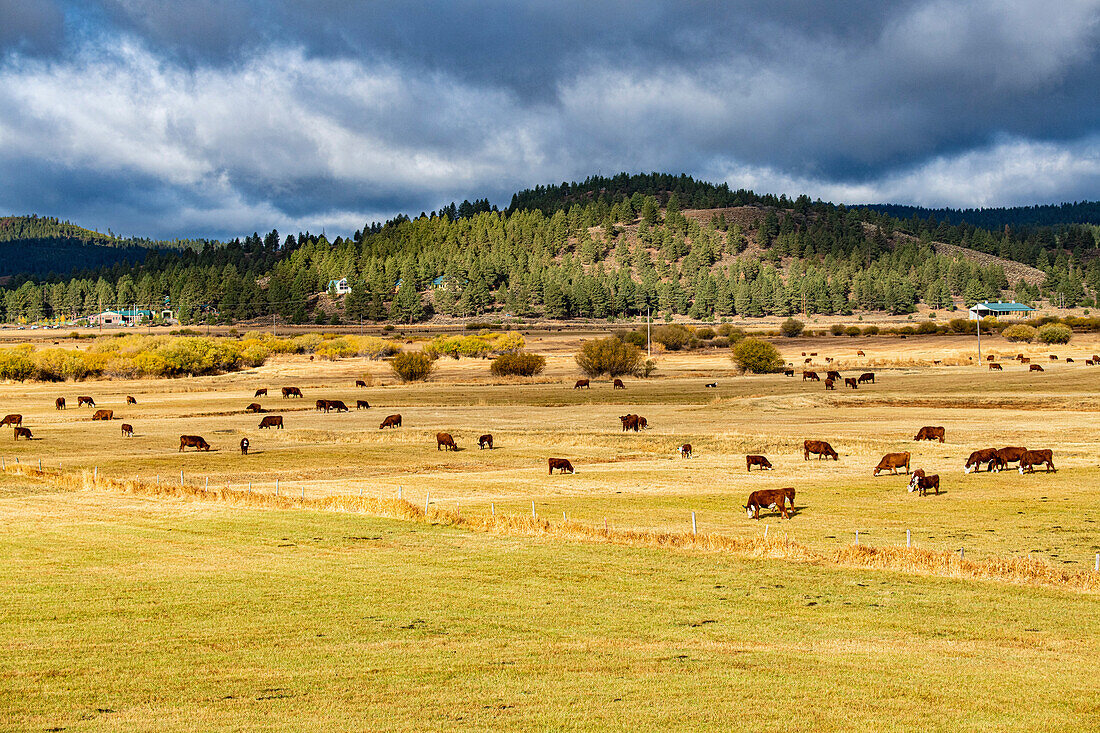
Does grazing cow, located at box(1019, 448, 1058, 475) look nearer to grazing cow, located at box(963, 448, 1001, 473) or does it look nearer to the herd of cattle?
the herd of cattle

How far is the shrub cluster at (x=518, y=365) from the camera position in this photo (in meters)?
112

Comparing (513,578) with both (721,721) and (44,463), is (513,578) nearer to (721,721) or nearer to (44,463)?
(721,721)

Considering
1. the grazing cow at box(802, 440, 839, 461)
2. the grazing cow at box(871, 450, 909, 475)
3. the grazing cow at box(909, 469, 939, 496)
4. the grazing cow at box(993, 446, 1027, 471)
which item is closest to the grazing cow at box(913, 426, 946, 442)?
→ the grazing cow at box(802, 440, 839, 461)

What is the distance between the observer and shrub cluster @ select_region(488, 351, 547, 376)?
111625 mm

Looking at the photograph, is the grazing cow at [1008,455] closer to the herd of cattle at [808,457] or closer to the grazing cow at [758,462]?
the herd of cattle at [808,457]

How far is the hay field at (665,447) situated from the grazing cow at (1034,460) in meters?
0.88

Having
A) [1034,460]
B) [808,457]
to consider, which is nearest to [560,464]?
[808,457]

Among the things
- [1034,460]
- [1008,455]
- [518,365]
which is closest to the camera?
[1034,460]

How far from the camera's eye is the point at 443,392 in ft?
306

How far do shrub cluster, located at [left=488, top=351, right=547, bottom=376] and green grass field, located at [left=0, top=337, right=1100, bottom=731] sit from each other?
6164 cm

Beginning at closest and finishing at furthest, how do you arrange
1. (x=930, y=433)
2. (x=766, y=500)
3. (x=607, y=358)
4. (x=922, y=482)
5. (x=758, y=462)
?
(x=766, y=500) < (x=922, y=482) < (x=758, y=462) < (x=930, y=433) < (x=607, y=358)

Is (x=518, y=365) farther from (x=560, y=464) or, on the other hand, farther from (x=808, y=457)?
(x=560, y=464)

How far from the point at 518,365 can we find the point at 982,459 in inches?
2973

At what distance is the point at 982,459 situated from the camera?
39.4m
